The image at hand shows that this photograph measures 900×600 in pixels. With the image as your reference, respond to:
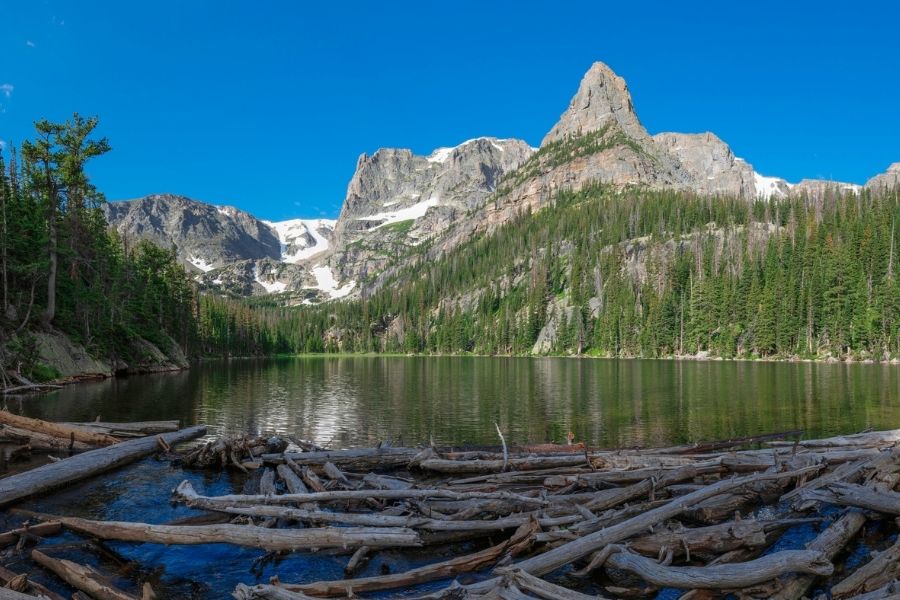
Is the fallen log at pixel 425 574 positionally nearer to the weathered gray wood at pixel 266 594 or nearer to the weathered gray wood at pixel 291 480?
the weathered gray wood at pixel 266 594

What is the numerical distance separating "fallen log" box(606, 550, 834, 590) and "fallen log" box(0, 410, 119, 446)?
79.2 ft

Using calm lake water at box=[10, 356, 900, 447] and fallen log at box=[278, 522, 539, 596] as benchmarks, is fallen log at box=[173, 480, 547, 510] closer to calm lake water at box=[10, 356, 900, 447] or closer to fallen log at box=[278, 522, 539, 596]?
fallen log at box=[278, 522, 539, 596]

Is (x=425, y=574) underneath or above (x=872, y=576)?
underneath

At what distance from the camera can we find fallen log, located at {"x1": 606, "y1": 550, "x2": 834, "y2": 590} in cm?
983

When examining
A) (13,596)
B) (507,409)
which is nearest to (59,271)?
(507,409)

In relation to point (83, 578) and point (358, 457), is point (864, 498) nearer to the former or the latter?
point (358, 457)

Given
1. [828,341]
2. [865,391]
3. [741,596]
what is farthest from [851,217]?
[741,596]

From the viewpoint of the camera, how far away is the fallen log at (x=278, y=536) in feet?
39.7

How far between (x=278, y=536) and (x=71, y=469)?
1189cm

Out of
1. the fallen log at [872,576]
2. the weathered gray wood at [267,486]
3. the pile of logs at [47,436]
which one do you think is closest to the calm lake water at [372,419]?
the weathered gray wood at [267,486]

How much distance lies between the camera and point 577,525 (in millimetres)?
12203

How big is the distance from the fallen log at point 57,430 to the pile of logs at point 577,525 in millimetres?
9825

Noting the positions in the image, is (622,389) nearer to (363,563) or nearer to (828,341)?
(363,563)

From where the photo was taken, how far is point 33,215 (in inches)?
2648
